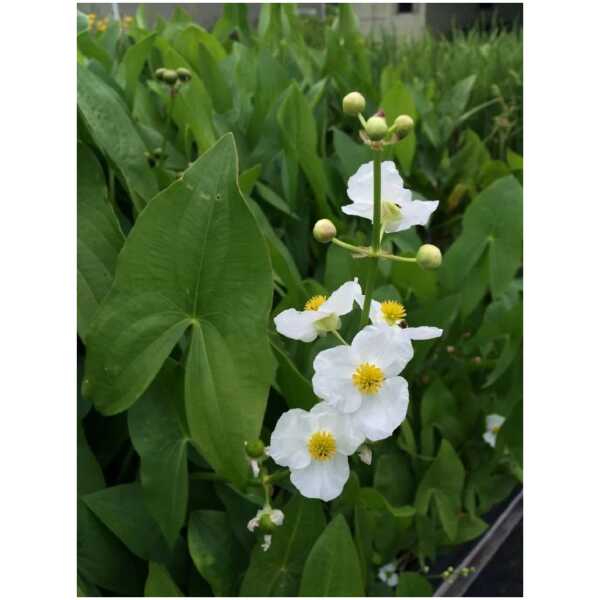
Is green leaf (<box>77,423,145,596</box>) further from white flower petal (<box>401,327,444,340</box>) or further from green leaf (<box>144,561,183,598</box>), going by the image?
white flower petal (<box>401,327,444,340</box>)

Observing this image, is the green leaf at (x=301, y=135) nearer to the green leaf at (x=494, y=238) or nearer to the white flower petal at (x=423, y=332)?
→ the green leaf at (x=494, y=238)

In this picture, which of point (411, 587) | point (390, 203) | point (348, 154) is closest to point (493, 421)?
point (411, 587)

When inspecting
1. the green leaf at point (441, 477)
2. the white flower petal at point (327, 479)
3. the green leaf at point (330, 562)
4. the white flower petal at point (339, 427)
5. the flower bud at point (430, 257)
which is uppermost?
the flower bud at point (430, 257)

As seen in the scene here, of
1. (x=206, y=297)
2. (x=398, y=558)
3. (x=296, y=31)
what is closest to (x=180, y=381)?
(x=206, y=297)

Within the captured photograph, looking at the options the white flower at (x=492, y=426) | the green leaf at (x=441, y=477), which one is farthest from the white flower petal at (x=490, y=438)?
the green leaf at (x=441, y=477)

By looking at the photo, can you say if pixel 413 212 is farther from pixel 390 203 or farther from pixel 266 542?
pixel 266 542

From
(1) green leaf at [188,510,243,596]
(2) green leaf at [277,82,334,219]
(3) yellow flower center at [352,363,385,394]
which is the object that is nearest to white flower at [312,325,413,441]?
(3) yellow flower center at [352,363,385,394]
